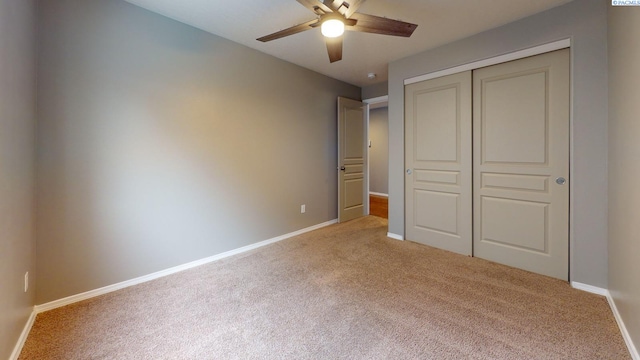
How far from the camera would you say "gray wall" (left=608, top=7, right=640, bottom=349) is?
143cm

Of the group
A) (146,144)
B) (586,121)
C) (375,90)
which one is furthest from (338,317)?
(375,90)

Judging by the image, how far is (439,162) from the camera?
309 cm

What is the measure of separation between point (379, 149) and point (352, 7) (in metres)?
5.65

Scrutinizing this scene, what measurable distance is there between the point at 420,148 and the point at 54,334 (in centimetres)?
362

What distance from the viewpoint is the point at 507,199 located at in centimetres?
261

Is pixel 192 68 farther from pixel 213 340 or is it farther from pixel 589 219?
pixel 589 219

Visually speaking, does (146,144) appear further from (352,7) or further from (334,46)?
(352,7)

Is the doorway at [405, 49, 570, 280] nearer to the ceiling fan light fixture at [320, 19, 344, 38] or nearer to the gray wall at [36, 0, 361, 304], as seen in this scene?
the ceiling fan light fixture at [320, 19, 344, 38]

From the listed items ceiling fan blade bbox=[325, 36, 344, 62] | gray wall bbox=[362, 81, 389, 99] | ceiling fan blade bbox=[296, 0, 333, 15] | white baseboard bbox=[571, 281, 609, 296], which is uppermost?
gray wall bbox=[362, 81, 389, 99]

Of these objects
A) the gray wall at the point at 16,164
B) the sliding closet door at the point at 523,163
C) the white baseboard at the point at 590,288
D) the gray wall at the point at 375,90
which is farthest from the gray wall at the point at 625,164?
the gray wall at the point at 16,164

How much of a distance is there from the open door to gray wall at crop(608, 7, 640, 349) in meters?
2.92

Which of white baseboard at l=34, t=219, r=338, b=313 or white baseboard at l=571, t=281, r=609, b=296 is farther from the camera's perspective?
white baseboard at l=571, t=281, r=609, b=296

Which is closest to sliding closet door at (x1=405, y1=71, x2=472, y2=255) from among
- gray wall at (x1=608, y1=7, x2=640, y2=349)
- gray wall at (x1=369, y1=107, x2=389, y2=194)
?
gray wall at (x1=608, y1=7, x2=640, y2=349)

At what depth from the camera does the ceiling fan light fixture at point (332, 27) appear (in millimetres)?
1855
